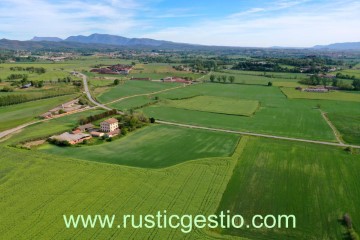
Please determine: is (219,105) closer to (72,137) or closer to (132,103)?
(132,103)

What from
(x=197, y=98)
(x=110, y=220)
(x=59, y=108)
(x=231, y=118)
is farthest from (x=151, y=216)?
(x=197, y=98)

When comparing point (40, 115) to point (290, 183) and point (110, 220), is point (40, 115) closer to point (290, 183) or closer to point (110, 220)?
point (110, 220)

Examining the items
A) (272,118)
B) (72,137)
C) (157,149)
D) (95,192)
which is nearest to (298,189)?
(157,149)

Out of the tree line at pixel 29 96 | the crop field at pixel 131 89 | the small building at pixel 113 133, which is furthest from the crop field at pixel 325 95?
the tree line at pixel 29 96

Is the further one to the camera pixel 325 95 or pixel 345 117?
pixel 325 95

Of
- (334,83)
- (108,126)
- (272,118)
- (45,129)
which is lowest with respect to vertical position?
(272,118)

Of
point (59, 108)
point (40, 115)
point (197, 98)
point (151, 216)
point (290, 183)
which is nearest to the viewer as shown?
point (151, 216)
